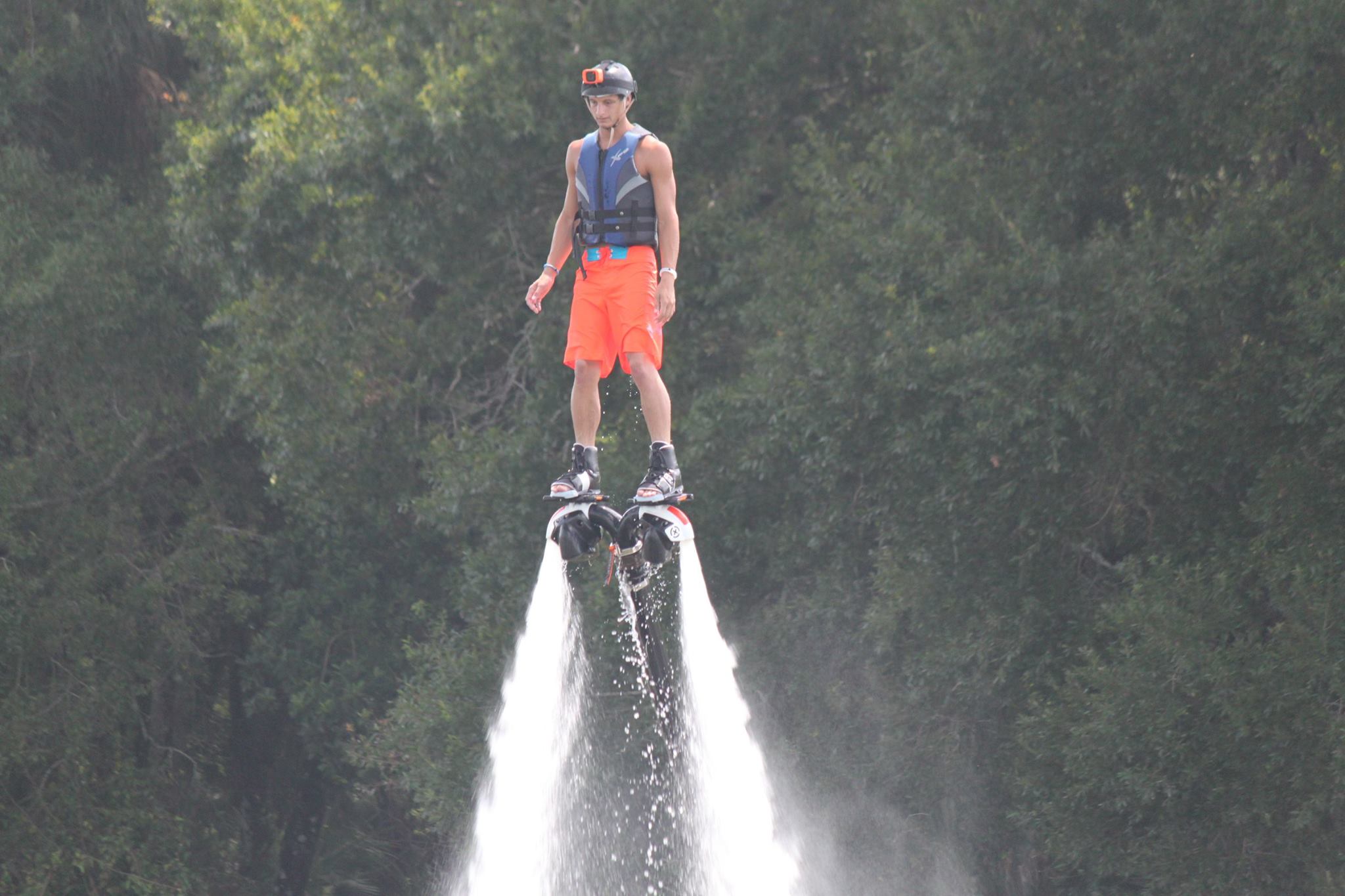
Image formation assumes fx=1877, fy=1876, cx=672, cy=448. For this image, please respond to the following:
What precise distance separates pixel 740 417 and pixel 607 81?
8732 mm

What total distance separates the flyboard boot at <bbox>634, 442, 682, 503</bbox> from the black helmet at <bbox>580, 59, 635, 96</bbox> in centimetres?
175

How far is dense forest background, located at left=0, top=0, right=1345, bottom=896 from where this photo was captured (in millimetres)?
14719

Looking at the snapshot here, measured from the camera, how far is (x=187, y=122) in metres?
21.2

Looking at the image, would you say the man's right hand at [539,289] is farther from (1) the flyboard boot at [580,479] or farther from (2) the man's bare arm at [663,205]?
(1) the flyboard boot at [580,479]

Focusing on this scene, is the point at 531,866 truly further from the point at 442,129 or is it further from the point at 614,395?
the point at 442,129

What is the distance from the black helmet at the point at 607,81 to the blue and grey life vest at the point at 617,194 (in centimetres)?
23

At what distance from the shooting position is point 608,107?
9.09m

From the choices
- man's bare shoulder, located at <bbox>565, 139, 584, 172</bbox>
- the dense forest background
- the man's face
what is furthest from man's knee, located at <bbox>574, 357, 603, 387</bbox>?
the dense forest background

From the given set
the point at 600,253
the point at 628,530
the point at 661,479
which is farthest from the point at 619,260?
the point at 628,530

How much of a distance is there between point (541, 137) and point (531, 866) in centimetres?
727

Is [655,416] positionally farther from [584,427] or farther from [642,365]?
[584,427]

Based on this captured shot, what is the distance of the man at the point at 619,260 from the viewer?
9.18 m

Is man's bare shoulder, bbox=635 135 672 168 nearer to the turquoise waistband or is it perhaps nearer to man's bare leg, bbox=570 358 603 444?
the turquoise waistband

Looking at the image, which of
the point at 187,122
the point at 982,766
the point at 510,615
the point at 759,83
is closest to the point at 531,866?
the point at 510,615
